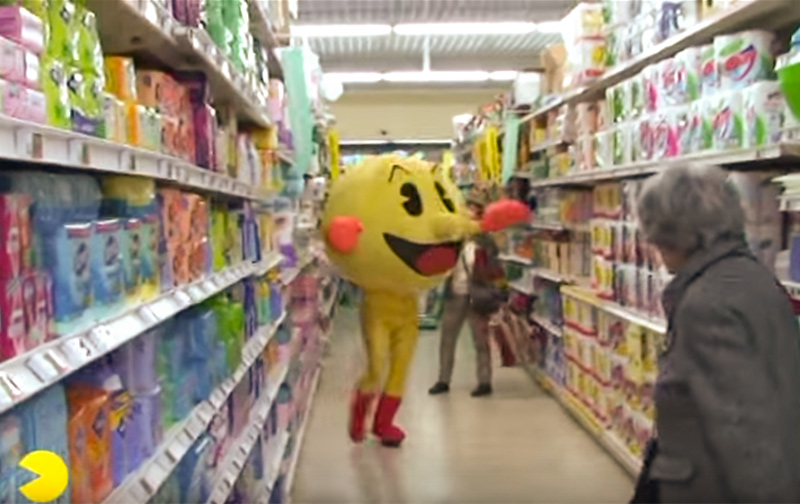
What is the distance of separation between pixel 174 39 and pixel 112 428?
985 mm

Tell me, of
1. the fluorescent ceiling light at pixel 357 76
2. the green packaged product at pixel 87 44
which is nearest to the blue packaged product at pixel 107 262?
the green packaged product at pixel 87 44

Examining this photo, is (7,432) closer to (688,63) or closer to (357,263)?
(688,63)

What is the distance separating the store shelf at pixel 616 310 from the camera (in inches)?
186

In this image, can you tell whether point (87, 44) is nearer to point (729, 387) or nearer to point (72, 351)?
point (72, 351)

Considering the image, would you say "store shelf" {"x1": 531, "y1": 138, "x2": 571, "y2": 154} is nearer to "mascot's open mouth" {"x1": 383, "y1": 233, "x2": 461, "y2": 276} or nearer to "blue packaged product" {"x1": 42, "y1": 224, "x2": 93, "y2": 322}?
"mascot's open mouth" {"x1": 383, "y1": 233, "x2": 461, "y2": 276}

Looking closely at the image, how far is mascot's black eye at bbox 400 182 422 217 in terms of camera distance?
527 cm

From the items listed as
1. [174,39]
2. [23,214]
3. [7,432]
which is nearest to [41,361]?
[7,432]

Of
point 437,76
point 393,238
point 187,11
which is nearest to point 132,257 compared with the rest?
point 187,11

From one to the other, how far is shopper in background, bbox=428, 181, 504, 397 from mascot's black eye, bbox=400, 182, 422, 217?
2.33 m

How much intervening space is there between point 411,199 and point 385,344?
87 centimetres

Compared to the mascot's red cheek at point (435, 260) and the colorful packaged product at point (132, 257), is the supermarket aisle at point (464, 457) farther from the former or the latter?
the colorful packaged product at point (132, 257)

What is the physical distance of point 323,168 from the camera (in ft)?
26.7

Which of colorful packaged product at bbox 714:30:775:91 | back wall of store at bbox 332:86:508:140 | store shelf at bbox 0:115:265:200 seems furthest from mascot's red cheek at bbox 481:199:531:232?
back wall of store at bbox 332:86:508:140

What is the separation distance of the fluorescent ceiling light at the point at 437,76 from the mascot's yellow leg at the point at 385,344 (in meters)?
8.12
